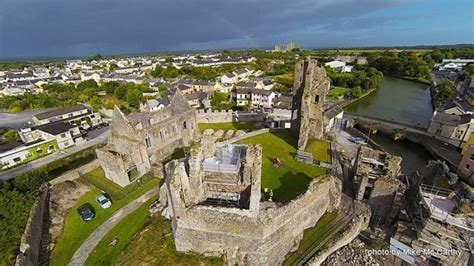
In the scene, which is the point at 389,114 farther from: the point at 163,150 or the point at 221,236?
the point at 221,236

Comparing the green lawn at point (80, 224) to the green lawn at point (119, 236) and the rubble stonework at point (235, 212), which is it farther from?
the rubble stonework at point (235, 212)

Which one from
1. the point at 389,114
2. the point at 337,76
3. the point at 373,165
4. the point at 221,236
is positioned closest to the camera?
the point at 221,236

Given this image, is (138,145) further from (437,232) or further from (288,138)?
(437,232)

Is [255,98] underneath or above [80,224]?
above

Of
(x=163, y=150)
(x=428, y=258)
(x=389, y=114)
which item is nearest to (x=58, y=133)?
(x=163, y=150)

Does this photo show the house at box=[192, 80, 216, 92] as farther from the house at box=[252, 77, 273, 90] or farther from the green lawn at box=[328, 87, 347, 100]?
the green lawn at box=[328, 87, 347, 100]

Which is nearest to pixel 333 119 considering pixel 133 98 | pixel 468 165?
pixel 468 165
